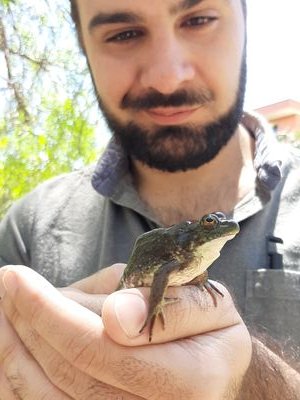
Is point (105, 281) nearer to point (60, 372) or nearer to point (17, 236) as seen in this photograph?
point (60, 372)

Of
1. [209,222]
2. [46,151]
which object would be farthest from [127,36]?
[46,151]

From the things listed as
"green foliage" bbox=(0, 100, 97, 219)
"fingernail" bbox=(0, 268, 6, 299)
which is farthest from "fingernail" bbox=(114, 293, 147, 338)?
"green foliage" bbox=(0, 100, 97, 219)

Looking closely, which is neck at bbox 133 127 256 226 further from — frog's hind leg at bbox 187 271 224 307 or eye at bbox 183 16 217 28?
frog's hind leg at bbox 187 271 224 307

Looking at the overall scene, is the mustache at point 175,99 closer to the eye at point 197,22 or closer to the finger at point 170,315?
the eye at point 197,22

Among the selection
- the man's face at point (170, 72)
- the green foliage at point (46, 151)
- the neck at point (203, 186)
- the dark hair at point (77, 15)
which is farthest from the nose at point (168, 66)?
the green foliage at point (46, 151)

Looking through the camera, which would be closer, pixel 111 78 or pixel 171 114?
pixel 171 114

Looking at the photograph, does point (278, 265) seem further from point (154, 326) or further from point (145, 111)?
point (154, 326)

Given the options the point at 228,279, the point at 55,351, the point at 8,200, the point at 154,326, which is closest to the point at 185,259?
the point at 154,326
